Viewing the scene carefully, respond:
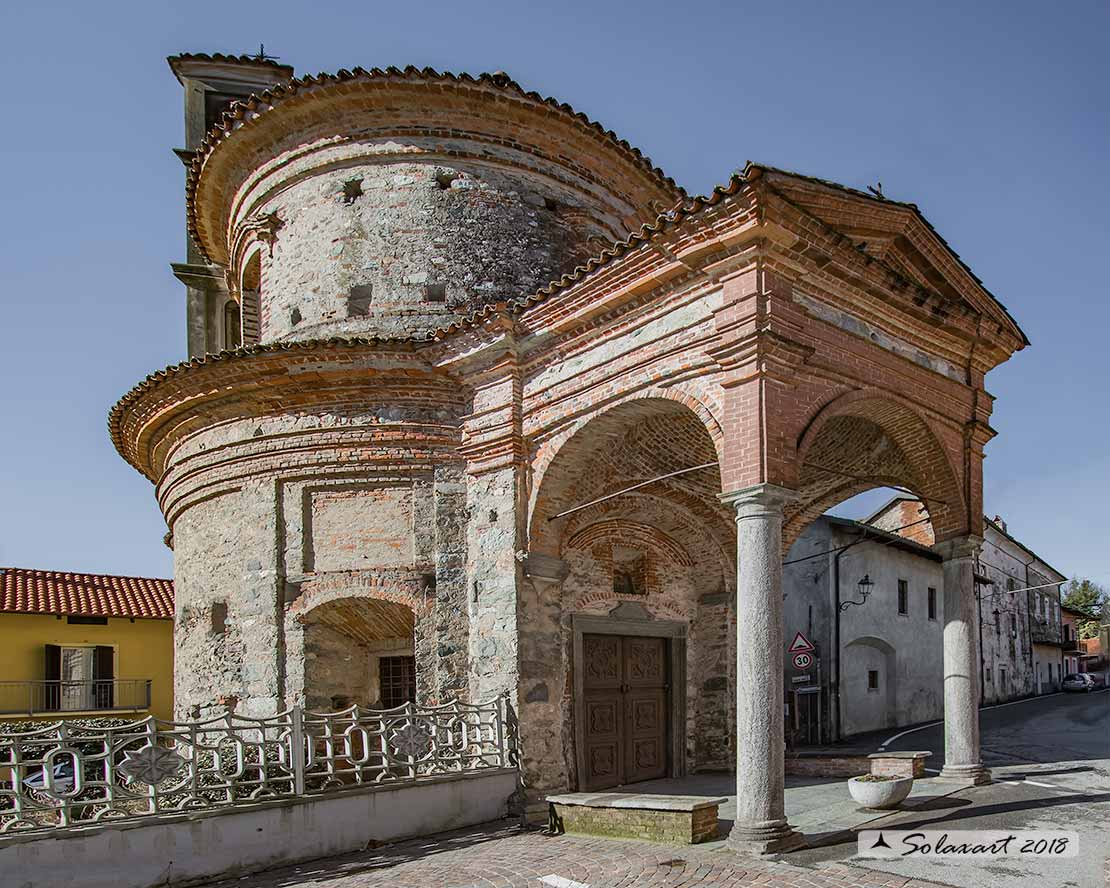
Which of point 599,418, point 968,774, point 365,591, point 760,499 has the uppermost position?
point 599,418

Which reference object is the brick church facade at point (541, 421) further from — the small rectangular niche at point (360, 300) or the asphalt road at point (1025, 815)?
the asphalt road at point (1025, 815)

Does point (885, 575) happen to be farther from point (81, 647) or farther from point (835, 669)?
point (81, 647)

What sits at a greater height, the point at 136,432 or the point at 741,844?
the point at 136,432

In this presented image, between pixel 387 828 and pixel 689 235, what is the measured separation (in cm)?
624

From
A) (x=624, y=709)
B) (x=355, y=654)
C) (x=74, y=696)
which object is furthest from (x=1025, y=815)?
(x=74, y=696)

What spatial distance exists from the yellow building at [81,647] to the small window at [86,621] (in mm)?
23

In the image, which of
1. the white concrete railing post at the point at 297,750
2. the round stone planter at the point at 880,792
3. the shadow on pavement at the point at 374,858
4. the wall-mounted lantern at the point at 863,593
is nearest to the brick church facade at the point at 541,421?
the shadow on pavement at the point at 374,858

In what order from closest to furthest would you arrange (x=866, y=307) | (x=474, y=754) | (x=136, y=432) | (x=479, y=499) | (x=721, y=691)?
(x=866, y=307) → (x=474, y=754) → (x=479, y=499) → (x=721, y=691) → (x=136, y=432)

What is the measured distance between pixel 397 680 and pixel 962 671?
21.8 feet

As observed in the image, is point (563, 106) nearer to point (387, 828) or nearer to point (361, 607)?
point (361, 607)

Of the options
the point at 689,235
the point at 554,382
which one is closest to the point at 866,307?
the point at 689,235

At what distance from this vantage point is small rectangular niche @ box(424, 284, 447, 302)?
12.1 metres

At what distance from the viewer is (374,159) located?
12.5m

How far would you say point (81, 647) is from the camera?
22.8 meters
